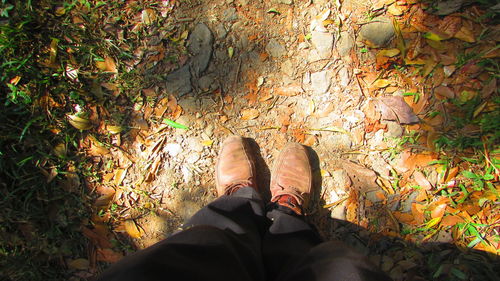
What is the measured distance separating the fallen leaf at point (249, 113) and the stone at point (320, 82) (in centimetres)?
41

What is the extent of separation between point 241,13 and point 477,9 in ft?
4.80

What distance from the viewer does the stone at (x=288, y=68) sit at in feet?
6.32

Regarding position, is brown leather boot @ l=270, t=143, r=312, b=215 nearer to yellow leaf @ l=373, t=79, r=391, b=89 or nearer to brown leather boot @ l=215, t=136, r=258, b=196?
brown leather boot @ l=215, t=136, r=258, b=196

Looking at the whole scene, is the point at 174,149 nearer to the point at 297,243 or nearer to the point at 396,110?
the point at 297,243

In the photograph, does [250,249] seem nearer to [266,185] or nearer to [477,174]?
[266,185]

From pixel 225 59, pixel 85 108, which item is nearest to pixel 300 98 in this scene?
pixel 225 59

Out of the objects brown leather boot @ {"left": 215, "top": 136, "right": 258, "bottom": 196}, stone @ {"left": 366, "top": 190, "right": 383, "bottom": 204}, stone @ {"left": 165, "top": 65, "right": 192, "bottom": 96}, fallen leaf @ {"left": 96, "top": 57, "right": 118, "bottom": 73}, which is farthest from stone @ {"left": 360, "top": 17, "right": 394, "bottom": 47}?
fallen leaf @ {"left": 96, "top": 57, "right": 118, "bottom": 73}

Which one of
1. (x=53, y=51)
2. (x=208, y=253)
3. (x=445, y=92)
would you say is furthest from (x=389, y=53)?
(x=53, y=51)

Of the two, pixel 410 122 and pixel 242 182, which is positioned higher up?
pixel 410 122

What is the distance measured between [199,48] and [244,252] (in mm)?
1329

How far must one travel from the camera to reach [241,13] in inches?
76.9

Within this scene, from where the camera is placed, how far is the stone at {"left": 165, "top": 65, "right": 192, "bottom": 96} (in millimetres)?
1925

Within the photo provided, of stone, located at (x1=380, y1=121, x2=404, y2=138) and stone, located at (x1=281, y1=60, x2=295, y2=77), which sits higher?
stone, located at (x1=281, y1=60, x2=295, y2=77)

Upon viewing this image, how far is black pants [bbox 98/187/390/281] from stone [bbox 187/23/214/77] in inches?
34.0
